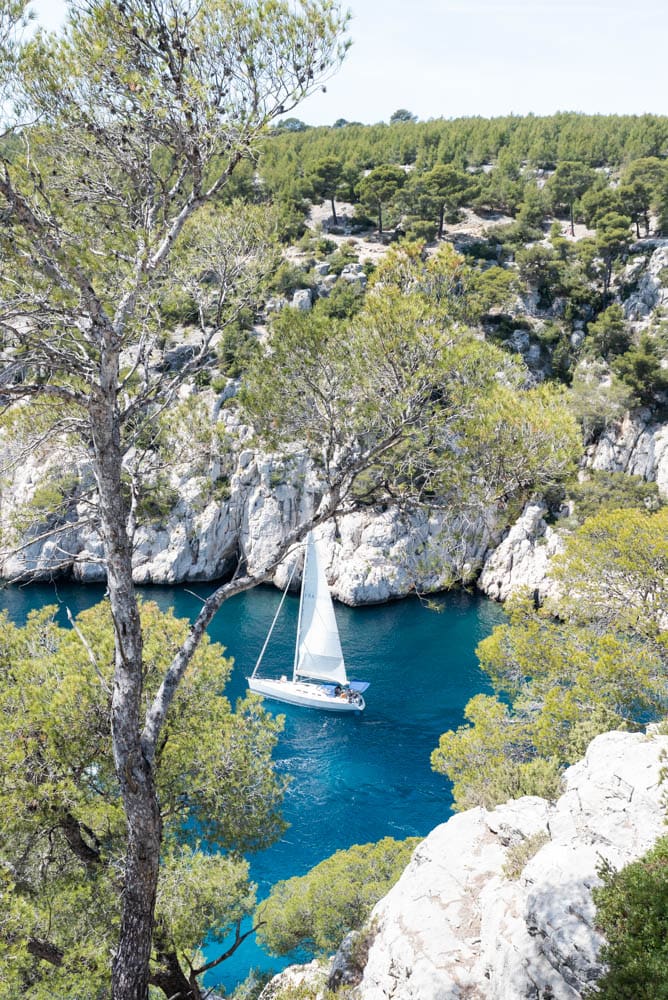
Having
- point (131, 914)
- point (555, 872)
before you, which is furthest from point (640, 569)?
point (131, 914)

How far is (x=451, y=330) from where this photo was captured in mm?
7227

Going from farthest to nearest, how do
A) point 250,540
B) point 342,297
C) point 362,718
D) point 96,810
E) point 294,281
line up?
point 294,281
point 342,297
point 250,540
point 362,718
point 96,810

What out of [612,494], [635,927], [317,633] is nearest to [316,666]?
[317,633]

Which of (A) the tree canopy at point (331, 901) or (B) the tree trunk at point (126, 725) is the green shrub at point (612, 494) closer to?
(A) the tree canopy at point (331, 901)

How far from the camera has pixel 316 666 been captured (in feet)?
89.5

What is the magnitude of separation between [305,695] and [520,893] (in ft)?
65.3

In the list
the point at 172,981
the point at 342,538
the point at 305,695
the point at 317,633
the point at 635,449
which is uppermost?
the point at 635,449

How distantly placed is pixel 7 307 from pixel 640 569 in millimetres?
13247

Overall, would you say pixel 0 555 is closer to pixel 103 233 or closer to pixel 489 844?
pixel 103 233

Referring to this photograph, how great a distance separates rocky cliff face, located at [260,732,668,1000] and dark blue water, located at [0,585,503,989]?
9.00 m

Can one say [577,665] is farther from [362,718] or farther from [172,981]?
[362,718]

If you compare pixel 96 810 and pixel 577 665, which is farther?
pixel 577 665

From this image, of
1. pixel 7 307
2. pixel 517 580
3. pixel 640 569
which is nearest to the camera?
pixel 7 307

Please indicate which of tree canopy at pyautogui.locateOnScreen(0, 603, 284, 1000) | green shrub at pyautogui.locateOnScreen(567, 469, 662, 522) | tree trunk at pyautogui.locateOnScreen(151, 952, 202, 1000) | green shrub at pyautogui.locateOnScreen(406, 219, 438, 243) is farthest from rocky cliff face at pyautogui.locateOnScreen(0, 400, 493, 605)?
green shrub at pyautogui.locateOnScreen(406, 219, 438, 243)
